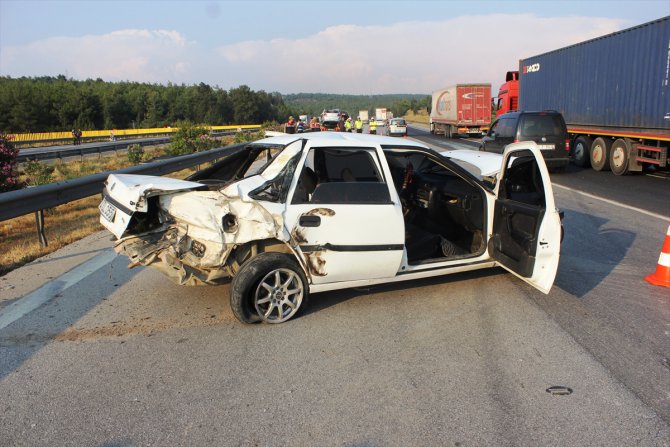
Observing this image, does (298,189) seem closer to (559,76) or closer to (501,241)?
(501,241)

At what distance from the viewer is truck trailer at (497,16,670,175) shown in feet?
45.3

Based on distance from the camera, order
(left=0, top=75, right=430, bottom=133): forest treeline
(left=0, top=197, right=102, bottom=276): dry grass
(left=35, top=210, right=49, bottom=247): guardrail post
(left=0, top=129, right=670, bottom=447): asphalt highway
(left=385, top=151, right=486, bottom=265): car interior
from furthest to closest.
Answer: (left=0, top=75, right=430, bottom=133): forest treeline → (left=35, top=210, right=49, bottom=247): guardrail post → (left=0, top=197, right=102, bottom=276): dry grass → (left=385, top=151, right=486, bottom=265): car interior → (left=0, top=129, right=670, bottom=447): asphalt highway

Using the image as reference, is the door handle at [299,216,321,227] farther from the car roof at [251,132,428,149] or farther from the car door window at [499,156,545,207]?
the car door window at [499,156,545,207]

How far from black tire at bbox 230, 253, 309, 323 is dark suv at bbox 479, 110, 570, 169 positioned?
11426mm

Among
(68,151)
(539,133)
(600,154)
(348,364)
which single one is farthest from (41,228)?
(68,151)

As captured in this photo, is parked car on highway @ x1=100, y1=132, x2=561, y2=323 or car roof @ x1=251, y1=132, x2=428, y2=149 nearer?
parked car on highway @ x1=100, y1=132, x2=561, y2=323

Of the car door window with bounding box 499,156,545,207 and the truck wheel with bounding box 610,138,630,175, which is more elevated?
the car door window with bounding box 499,156,545,207

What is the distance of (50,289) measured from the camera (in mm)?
5512

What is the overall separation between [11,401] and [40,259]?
3.93 metres

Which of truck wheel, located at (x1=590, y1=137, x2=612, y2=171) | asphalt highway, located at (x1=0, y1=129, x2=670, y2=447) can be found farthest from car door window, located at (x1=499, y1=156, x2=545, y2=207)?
truck wheel, located at (x1=590, y1=137, x2=612, y2=171)

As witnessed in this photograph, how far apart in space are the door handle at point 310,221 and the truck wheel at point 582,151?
15.6 metres

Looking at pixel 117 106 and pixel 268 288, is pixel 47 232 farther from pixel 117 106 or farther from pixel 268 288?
pixel 117 106

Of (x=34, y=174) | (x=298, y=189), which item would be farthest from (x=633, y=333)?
(x=34, y=174)

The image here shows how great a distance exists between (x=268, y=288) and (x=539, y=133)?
490 inches
